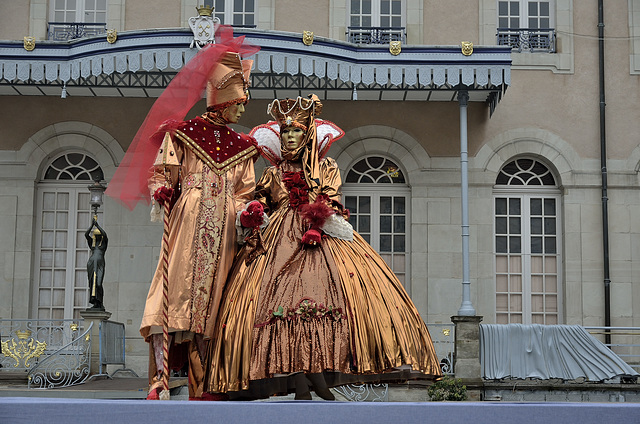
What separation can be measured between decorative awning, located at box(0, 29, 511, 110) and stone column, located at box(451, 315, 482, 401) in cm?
347

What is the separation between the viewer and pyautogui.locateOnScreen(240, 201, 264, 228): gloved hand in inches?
239

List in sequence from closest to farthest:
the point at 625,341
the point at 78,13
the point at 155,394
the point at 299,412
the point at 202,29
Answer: the point at 299,412
the point at 155,394
the point at 202,29
the point at 625,341
the point at 78,13

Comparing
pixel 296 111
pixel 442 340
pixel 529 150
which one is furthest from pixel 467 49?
pixel 296 111

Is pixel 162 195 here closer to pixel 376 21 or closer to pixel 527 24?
pixel 376 21

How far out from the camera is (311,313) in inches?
230

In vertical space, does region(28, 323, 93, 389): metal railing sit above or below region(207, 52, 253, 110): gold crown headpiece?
below

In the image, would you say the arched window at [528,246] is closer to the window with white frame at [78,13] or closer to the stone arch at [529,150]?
the stone arch at [529,150]

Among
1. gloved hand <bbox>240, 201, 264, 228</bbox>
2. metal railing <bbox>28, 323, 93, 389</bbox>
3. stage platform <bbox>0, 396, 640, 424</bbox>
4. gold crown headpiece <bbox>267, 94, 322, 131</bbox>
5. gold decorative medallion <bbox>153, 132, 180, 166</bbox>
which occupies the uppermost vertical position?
gold crown headpiece <bbox>267, 94, 322, 131</bbox>

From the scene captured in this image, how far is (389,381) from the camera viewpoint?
596 cm

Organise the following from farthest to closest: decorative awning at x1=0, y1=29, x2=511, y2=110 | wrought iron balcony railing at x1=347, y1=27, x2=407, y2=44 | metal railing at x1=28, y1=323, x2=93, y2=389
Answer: wrought iron balcony railing at x1=347, y1=27, x2=407, y2=44, decorative awning at x1=0, y1=29, x2=511, y2=110, metal railing at x1=28, y1=323, x2=93, y2=389

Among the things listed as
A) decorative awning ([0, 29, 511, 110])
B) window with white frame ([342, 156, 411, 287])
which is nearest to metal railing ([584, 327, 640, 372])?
window with white frame ([342, 156, 411, 287])

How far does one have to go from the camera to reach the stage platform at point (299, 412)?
322cm

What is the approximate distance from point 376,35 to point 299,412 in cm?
1279

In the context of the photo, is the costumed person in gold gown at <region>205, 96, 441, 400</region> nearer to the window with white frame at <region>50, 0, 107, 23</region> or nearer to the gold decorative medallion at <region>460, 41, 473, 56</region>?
the gold decorative medallion at <region>460, 41, 473, 56</region>
